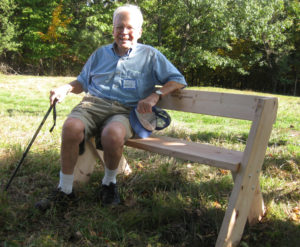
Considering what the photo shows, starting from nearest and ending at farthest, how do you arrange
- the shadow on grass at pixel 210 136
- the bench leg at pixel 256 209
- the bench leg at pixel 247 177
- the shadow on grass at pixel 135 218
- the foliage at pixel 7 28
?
the bench leg at pixel 247 177 → the shadow on grass at pixel 135 218 → the bench leg at pixel 256 209 → the shadow on grass at pixel 210 136 → the foliage at pixel 7 28

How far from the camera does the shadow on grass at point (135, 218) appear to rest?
1967 millimetres

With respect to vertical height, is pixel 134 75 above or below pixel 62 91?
above

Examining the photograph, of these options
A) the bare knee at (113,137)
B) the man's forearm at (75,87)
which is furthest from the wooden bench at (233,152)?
the man's forearm at (75,87)

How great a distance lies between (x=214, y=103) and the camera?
7.25 ft

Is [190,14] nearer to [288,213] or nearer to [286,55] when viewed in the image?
[286,55]

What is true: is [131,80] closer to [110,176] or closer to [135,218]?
[110,176]

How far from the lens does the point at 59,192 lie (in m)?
2.27

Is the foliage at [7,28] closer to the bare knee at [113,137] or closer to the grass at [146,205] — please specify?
the grass at [146,205]

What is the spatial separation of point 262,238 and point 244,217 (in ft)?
0.79

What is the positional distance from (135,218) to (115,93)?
39.0 inches

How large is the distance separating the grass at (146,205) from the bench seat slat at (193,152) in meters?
0.41

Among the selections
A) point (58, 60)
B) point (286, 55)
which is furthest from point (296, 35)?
point (58, 60)

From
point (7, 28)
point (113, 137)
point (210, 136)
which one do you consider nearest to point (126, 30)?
point (113, 137)

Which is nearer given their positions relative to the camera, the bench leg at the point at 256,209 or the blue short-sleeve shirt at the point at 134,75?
the bench leg at the point at 256,209
